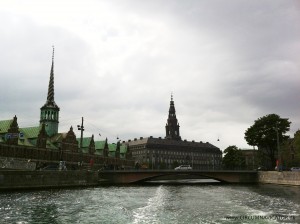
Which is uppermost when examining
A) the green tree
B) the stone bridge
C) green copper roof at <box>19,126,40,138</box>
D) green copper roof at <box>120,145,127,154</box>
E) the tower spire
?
the tower spire

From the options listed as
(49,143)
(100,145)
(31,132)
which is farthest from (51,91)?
(100,145)

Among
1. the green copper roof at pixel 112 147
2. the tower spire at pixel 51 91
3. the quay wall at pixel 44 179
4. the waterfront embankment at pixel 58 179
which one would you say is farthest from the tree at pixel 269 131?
the green copper roof at pixel 112 147

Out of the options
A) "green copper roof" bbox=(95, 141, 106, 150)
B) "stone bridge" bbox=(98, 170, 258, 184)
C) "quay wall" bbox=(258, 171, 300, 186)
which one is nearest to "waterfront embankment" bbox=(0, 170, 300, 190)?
"quay wall" bbox=(258, 171, 300, 186)

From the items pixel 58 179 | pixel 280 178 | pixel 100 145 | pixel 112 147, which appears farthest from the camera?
pixel 112 147

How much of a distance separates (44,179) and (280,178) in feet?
184

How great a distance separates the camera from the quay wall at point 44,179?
52094mm

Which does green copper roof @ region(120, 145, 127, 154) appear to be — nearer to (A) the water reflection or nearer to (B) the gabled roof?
(B) the gabled roof

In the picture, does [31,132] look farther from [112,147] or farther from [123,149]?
[123,149]

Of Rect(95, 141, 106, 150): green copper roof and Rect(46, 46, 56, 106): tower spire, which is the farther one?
Rect(95, 141, 106, 150): green copper roof

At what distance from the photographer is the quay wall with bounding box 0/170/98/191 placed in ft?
171

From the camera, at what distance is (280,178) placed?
81.8 meters

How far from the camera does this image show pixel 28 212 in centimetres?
3103

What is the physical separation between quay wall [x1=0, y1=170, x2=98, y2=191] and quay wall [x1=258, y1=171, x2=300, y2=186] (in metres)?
45.2

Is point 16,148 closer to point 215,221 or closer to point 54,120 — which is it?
point 54,120
